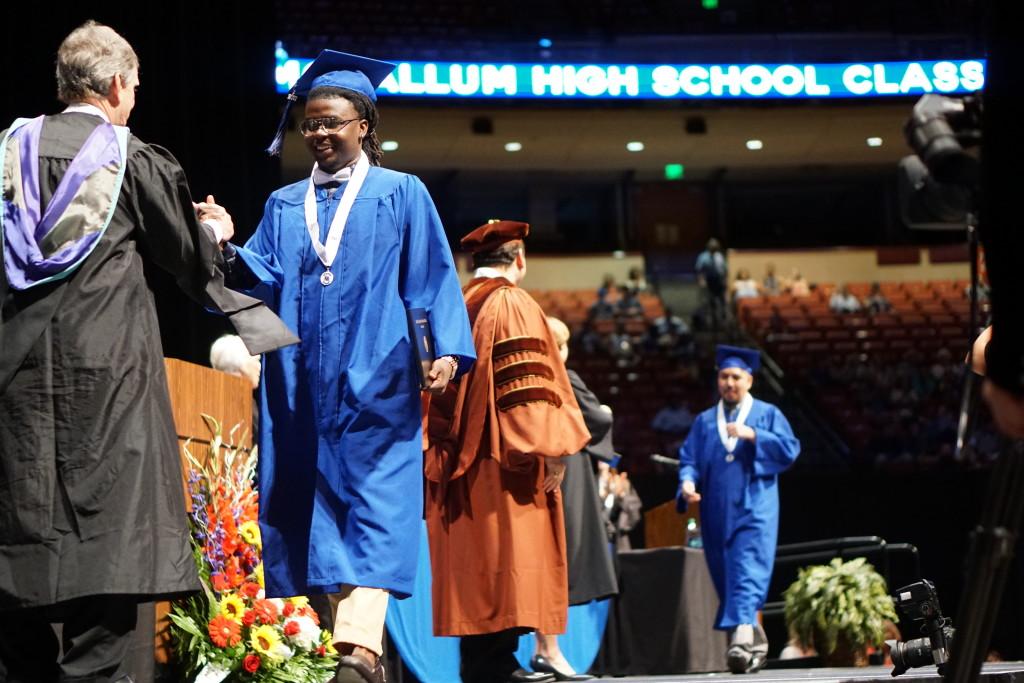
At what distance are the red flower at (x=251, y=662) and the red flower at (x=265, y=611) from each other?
0.42 ft

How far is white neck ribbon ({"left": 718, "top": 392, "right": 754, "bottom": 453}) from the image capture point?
805cm

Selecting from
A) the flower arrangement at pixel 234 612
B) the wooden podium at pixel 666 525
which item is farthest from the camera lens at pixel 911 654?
the wooden podium at pixel 666 525

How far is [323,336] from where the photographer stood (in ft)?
12.6

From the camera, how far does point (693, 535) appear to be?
9.77 meters

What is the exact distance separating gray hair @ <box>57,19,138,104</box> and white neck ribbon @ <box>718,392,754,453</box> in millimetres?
5152

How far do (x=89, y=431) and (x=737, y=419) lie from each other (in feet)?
17.6

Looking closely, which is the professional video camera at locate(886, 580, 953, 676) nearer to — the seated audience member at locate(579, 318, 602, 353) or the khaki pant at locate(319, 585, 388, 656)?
the khaki pant at locate(319, 585, 388, 656)

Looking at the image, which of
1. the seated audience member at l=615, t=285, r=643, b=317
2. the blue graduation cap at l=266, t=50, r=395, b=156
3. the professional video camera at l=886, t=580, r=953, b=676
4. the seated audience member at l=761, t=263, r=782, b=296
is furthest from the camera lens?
the seated audience member at l=761, t=263, r=782, b=296

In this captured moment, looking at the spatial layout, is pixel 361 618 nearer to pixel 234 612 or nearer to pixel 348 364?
pixel 348 364

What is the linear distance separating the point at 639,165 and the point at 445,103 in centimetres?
660

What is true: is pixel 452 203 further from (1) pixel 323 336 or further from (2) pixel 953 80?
(1) pixel 323 336

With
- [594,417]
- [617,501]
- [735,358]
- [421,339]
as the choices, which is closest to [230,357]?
[594,417]

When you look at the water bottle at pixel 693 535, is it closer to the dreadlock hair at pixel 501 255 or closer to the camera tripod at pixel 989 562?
the dreadlock hair at pixel 501 255

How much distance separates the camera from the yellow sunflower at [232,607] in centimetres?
461
